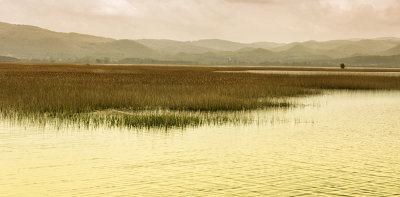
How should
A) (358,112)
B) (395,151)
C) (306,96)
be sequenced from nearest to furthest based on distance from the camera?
1. (395,151)
2. (358,112)
3. (306,96)

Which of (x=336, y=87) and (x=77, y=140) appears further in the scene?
(x=336, y=87)

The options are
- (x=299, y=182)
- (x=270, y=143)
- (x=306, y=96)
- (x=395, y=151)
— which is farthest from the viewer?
(x=306, y=96)

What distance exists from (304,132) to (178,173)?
834 cm

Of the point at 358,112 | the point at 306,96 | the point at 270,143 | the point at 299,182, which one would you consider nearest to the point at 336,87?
the point at 306,96

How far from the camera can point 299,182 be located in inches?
444

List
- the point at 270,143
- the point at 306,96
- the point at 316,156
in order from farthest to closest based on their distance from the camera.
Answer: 1. the point at 306,96
2. the point at 270,143
3. the point at 316,156

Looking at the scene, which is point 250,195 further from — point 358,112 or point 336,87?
point 336,87

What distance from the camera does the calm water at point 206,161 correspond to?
35.1 feet

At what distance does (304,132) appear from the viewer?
19.0m

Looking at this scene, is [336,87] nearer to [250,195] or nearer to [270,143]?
[270,143]

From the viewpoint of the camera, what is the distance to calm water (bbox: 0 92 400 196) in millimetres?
10688

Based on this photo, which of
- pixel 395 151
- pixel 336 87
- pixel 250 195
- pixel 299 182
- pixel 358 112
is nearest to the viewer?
pixel 250 195

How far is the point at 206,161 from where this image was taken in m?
13.3

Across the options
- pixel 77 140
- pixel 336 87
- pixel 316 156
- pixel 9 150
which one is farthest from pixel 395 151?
pixel 336 87
